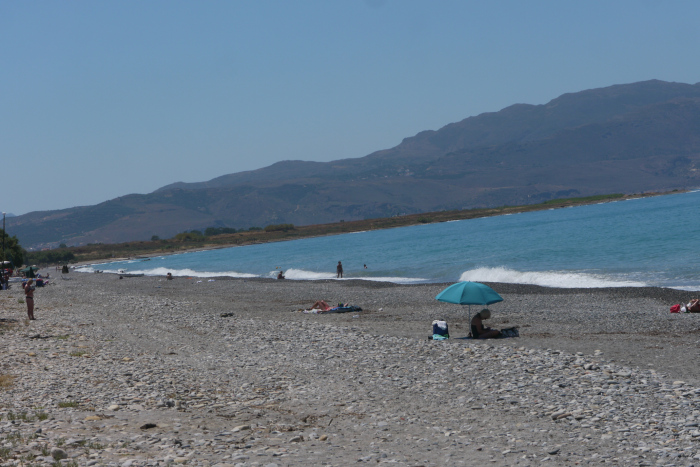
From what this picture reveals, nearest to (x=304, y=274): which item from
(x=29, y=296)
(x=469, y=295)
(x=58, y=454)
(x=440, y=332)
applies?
(x=29, y=296)

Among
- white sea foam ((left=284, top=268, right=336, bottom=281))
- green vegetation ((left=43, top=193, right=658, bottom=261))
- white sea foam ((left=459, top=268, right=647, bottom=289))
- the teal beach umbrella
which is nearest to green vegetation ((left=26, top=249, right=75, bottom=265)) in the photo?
green vegetation ((left=43, top=193, right=658, bottom=261))

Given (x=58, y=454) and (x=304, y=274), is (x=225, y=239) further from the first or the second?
(x=58, y=454)

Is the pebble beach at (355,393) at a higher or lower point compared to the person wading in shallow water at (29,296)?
lower

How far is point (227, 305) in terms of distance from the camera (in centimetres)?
2995

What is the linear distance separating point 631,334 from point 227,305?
1854cm

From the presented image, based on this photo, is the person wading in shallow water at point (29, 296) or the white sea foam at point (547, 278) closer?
the person wading in shallow water at point (29, 296)

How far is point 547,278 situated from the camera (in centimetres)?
3497

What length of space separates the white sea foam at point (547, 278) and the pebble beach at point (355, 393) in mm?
9858

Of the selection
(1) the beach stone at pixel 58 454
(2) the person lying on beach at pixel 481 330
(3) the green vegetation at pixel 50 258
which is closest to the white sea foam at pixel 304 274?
(2) the person lying on beach at pixel 481 330

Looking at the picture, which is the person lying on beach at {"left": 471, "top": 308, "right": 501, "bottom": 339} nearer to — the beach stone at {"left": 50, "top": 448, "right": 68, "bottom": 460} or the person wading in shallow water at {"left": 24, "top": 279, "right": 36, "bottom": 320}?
the beach stone at {"left": 50, "top": 448, "right": 68, "bottom": 460}

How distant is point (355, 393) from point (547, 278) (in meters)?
25.8

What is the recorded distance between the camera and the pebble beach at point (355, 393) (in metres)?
8.01

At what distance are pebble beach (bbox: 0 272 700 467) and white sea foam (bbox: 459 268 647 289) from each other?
32.3 feet

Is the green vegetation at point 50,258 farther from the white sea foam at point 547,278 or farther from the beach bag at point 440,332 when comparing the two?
the beach bag at point 440,332
